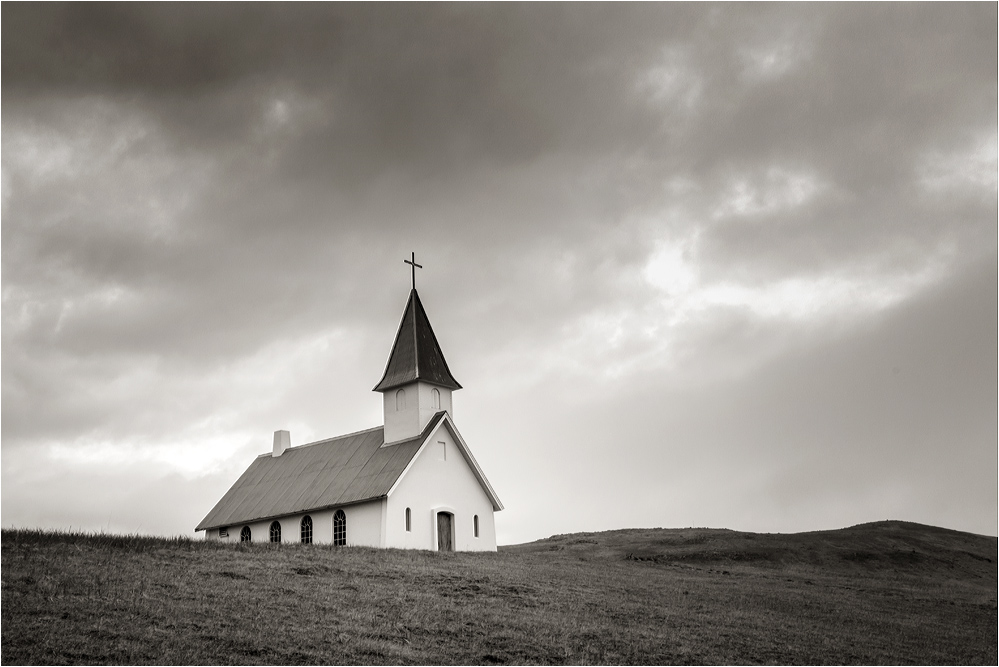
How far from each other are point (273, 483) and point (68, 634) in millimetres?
30497

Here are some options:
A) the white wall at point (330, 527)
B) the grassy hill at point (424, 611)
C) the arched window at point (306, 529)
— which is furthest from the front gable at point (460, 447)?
the grassy hill at point (424, 611)

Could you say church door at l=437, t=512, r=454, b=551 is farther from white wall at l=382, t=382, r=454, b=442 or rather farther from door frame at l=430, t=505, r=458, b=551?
white wall at l=382, t=382, r=454, b=442

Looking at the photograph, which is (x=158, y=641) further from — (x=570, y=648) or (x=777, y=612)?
(x=777, y=612)

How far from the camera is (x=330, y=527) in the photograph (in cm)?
4022

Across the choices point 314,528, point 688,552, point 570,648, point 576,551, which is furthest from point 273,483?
point 570,648

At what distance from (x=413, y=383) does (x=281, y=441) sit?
11.9m

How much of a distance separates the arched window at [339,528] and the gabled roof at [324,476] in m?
0.59

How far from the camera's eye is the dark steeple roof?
140 ft

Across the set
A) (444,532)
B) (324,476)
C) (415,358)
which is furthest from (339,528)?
(415,358)

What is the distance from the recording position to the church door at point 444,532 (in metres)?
39.7

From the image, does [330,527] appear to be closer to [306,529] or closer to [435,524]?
[306,529]

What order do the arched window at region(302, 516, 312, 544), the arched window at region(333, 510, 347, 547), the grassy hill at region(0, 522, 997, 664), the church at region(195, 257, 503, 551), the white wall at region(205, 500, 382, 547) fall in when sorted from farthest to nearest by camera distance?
the arched window at region(302, 516, 312, 544) < the arched window at region(333, 510, 347, 547) < the church at region(195, 257, 503, 551) < the white wall at region(205, 500, 382, 547) < the grassy hill at region(0, 522, 997, 664)

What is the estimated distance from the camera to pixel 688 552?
4688 cm

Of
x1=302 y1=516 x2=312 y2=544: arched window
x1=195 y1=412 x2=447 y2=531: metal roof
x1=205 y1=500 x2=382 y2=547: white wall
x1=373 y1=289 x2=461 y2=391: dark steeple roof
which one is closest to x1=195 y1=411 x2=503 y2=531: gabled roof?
x1=195 y1=412 x2=447 y2=531: metal roof
